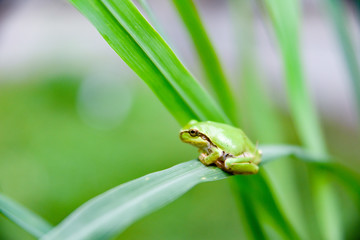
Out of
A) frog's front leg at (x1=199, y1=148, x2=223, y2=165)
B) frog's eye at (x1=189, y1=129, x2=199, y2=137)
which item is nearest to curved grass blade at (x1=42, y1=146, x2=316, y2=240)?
frog's front leg at (x1=199, y1=148, x2=223, y2=165)

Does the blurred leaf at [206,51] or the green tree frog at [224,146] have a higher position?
the blurred leaf at [206,51]

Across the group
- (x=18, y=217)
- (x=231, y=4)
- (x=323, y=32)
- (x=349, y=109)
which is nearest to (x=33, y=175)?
(x=231, y=4)

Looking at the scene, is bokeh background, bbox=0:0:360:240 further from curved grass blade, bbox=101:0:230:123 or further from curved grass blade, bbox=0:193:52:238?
curved grass blade, bbox=101:0:230:123

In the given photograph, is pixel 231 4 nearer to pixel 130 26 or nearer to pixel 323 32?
pixel 130 26

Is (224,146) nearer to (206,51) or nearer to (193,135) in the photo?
(193,135)

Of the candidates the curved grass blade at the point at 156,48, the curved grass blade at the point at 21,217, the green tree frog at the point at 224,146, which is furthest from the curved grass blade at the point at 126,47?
the curved grass blade at the point at 21,217

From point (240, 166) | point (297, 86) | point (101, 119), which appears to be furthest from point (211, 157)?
point (101, 119)

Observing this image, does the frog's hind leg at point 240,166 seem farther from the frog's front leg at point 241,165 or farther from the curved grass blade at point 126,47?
the curved grass blade at point 126,47
